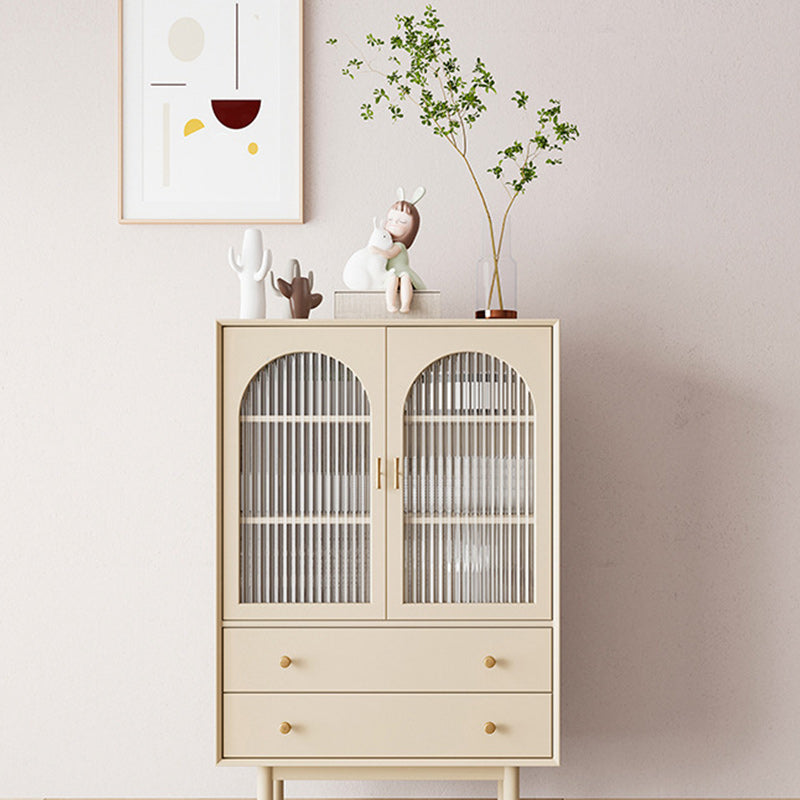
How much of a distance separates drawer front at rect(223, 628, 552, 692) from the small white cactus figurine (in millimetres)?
693

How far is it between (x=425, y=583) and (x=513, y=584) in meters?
0.19

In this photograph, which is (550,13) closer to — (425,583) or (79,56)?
(79,56)

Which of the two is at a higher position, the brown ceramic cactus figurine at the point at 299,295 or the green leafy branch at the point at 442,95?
the green leafy branch at the point at 442,95

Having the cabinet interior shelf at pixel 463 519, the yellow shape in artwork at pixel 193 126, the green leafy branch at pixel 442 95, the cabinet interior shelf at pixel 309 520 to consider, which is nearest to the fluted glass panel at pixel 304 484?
the cabinet interior shelf at pixel 309 520

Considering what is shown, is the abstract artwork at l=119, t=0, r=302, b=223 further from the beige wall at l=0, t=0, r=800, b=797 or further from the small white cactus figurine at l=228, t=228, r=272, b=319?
the small white cactus figurine at l=228, t=228, r=272, b=319

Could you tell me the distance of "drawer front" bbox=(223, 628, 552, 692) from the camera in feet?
6.42

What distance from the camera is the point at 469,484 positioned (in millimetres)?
1983

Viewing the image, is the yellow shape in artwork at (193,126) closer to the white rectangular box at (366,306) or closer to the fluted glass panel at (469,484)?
the white rectangular box at (366,306)

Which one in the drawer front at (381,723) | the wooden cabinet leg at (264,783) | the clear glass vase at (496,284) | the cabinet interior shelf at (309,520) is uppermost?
the clear glass vase at (496,284)

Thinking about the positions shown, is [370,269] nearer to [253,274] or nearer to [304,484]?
[253,274]

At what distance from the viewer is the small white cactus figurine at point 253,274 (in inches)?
81.2

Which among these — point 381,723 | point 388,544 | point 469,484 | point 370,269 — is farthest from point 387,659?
point 370,269

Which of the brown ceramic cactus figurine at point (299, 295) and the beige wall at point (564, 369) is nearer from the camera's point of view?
the brown ceramic cactus figurine at point (299, 295)

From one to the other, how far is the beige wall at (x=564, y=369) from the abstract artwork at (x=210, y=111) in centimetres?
5
